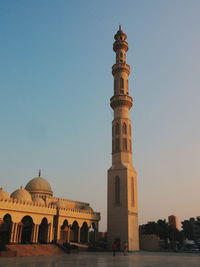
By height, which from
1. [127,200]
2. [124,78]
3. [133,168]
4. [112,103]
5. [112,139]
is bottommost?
[127,200]

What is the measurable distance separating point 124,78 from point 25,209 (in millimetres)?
26447

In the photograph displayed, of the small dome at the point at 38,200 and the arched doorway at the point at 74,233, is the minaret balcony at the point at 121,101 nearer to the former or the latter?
the small dome at the point at 38,200

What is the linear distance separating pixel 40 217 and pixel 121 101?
21.8 m

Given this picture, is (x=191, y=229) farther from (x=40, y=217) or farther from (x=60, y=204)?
(x=40, y=217)

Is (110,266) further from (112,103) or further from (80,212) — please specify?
(112,103)

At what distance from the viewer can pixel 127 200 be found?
132ft

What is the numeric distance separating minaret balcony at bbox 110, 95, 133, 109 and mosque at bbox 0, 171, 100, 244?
17917 millimetres

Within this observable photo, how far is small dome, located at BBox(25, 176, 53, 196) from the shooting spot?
4578 cm

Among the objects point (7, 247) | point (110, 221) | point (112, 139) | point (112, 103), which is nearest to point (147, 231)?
point (110, 221)

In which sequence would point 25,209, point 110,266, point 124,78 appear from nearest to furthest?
point 110,266, point 25,209, point 124,78

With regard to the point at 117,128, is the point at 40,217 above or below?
below

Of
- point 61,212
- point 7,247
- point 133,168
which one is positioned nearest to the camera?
point 7,247

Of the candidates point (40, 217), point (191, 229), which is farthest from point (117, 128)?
point (191, 229)

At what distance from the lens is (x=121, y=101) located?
1789 inches
